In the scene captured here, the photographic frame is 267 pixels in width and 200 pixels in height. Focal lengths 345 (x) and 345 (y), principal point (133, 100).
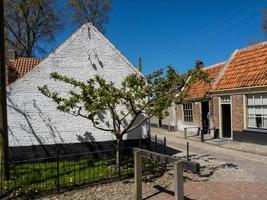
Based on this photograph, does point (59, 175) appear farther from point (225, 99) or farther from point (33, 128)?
point (225, 99)

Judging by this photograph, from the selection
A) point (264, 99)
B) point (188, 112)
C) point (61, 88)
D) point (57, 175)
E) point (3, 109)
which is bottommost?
point (57, 175)

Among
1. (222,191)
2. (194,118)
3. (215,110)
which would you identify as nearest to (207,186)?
(222,191)

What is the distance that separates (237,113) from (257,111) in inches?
60.1

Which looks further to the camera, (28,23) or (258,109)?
(28,23)

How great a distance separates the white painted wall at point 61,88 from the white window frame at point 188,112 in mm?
10740

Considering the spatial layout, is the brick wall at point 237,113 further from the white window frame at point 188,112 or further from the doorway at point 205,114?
the white window frame at point 188,112

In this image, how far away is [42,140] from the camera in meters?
14.6

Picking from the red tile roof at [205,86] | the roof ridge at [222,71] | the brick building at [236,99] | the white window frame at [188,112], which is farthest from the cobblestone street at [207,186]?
the white window frame at [188,112]

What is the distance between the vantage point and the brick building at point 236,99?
57.9 ft

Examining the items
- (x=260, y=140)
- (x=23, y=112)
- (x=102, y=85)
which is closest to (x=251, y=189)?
(x=102, y=85)

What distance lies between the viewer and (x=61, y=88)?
14922 millimetres

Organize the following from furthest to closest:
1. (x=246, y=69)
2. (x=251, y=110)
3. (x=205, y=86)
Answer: (x=205, y=86) → (x=246, y=69) → (x=251, y=110)

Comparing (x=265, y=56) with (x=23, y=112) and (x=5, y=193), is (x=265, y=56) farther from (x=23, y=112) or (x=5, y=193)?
(x=5, y=193)

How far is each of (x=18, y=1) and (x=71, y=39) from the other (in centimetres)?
2192
